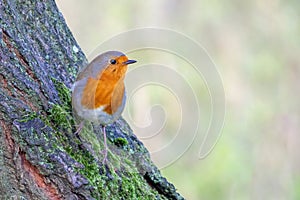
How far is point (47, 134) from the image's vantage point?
52.4 inches

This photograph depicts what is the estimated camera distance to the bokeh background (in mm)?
4566

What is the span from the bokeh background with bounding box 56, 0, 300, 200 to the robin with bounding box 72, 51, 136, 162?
3.04 m

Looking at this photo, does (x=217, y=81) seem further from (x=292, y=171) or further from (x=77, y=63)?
(x=77, y=63)

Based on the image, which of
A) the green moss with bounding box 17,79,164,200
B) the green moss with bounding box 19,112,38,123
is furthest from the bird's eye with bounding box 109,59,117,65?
the green moss with bounding box 19,112,38,123

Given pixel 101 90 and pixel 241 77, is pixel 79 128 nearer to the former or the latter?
pixel 101 90

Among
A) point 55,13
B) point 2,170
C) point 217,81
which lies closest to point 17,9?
point 55,13

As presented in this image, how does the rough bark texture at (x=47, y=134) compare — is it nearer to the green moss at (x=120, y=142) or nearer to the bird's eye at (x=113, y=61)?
the green moss at (x=120, y=142)

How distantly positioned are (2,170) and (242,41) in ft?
13.8

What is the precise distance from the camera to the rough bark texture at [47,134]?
1284mm

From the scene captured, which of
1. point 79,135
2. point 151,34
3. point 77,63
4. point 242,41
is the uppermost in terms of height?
point 242,41

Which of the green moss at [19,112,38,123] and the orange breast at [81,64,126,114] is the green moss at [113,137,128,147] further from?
the green moss at [19,112,38,123]

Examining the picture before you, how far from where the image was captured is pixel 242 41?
5.24 metres

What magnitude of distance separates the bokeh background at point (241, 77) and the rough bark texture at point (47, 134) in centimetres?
289

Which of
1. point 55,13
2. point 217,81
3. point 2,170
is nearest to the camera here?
point 2,170
